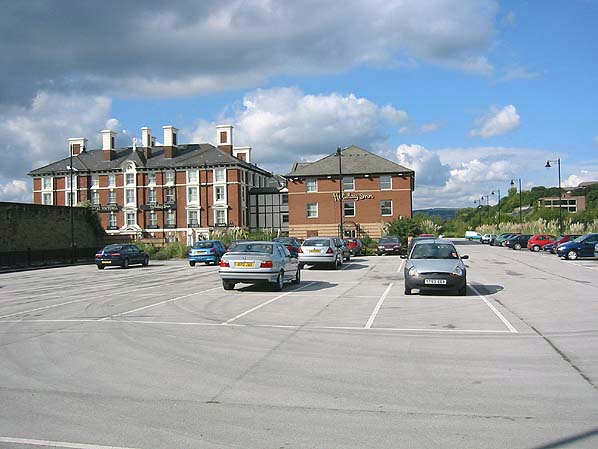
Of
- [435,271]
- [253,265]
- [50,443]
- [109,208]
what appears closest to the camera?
[50,443]

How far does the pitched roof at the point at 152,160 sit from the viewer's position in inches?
3009

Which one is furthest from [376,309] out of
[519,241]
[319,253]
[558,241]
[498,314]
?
[519,241]

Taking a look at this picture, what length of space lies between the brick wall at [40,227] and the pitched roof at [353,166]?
25614 mm

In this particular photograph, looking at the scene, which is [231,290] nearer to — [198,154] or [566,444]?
[566,444]

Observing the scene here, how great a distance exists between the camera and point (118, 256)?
3425cm

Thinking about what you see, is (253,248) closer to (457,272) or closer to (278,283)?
(278,283)

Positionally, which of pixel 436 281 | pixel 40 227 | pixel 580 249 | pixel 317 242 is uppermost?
pixel 40 227

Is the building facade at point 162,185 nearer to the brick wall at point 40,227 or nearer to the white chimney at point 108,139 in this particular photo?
the white chimney at point 108,139

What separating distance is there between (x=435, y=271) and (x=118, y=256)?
22.6 meters

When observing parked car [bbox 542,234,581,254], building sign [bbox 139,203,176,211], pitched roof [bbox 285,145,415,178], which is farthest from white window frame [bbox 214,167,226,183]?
parked car [bbox 542,234,581,254]

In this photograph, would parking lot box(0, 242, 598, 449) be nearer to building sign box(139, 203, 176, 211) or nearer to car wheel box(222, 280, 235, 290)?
car wheel box(222, 280, 235, 290)

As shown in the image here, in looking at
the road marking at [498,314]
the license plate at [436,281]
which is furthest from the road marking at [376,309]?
the road marking at [498,314]

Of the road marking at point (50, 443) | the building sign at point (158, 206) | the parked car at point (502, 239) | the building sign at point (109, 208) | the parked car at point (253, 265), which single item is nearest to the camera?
the road marking at point (50, 443)

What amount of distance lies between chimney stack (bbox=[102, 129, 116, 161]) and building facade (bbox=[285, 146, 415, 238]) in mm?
25961
